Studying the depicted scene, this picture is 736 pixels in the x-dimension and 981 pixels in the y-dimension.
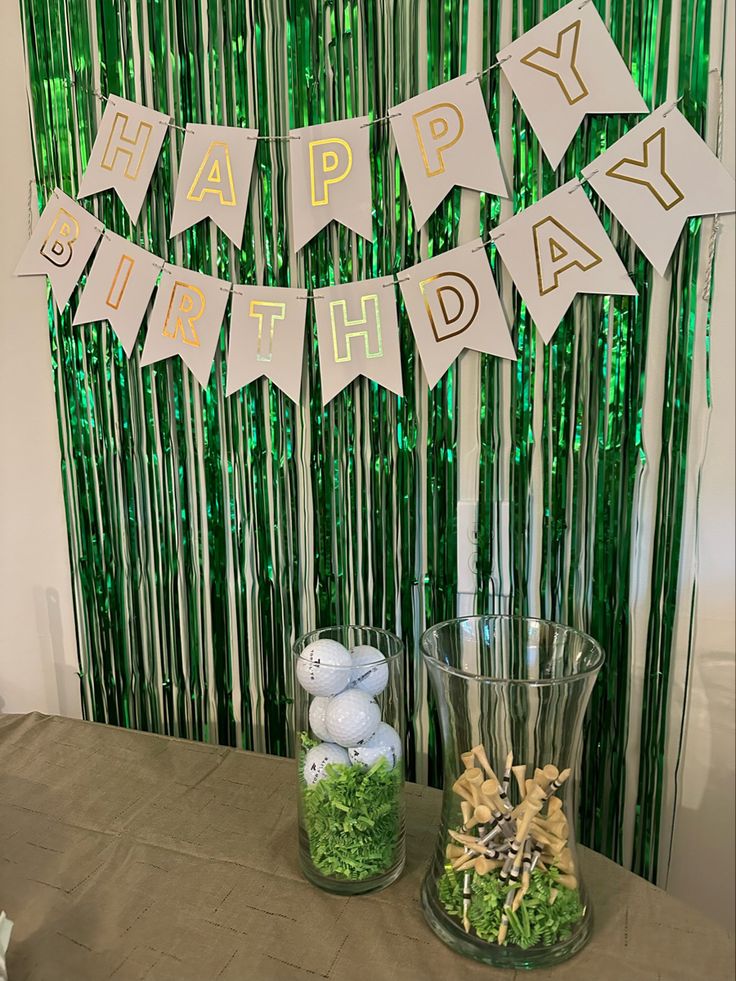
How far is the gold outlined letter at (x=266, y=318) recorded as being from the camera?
1242mm

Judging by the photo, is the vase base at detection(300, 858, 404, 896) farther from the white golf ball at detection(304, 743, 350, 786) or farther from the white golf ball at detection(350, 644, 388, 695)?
the white golf ball at detection(350, 644, 388, 695)

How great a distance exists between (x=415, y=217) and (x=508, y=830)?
818 millimetres

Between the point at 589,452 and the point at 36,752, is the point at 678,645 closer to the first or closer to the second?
the point at 589,452

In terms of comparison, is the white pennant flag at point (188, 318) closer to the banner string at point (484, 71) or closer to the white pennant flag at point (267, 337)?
the white pennant flag at point (267, 337)

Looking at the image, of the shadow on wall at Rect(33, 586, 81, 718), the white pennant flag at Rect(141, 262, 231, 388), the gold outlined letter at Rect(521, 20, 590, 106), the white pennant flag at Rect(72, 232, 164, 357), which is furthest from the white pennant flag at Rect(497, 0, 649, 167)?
the shadow on wall at Rect(33, 586, 81, 718)

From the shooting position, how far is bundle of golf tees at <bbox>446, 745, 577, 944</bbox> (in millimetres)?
854

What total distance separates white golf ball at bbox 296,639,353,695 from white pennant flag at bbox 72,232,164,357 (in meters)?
0.68

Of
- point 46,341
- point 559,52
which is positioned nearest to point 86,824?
point 46,341

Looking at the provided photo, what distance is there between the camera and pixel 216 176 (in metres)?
1.24

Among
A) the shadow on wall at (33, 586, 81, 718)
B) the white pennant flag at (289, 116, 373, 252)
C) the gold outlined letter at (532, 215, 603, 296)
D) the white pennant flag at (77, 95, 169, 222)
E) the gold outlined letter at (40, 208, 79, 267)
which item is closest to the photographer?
the gold outlined letter at (532, 215, 603, 296)

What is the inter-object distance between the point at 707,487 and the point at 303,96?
2.67 feet

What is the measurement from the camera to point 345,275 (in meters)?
1.21

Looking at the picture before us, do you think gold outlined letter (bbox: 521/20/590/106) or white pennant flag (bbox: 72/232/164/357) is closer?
gold outlined letter (bbox: 521/20/590/106)

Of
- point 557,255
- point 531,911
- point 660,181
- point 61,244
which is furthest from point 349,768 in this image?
point 61,244
